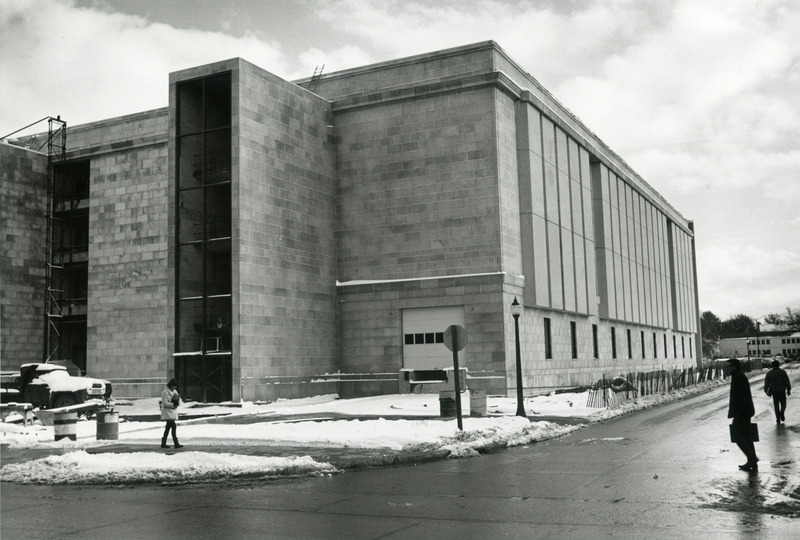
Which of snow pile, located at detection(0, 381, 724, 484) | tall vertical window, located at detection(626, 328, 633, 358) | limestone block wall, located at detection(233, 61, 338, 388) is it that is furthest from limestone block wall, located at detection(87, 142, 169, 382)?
tall vertical window, located at detection(626, 328, 633, 358)

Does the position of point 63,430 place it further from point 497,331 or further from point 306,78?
point 306,78

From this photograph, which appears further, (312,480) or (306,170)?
(306,170)

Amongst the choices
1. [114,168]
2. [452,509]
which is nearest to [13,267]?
[114,168]

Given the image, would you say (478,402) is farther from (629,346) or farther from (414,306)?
(629,346)

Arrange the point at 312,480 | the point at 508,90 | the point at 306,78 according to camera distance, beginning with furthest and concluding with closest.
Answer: the point at 306,78
the point at 508,90
the point at 312,480

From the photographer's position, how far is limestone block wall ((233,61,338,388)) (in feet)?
112

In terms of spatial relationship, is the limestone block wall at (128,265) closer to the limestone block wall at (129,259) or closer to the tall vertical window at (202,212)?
the limestone block wall at (129,259)

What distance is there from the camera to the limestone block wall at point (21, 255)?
44.1 meters

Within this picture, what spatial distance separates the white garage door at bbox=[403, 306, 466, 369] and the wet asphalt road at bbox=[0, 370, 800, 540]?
2119 centimetres

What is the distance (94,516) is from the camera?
10242 millimetres

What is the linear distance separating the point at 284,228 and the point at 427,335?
8142 millimetres

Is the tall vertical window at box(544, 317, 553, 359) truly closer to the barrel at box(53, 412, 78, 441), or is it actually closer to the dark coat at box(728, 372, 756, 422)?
the barrel at box(53, 412, 78, 441)

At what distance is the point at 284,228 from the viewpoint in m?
36.4

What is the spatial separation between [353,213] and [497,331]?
9.21 m
